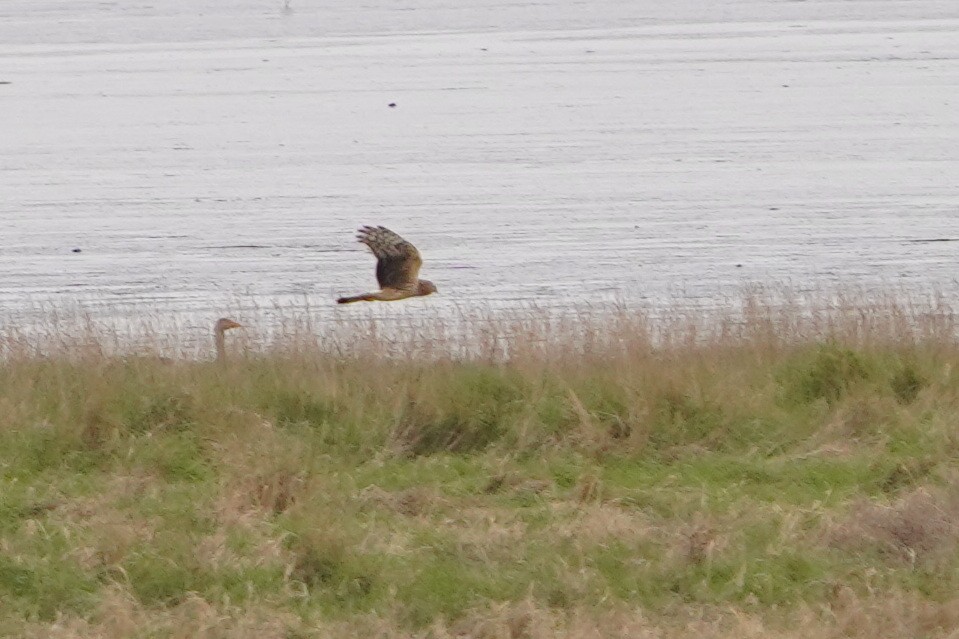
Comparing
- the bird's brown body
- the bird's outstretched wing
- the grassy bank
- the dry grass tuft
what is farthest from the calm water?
the dry grass tuft

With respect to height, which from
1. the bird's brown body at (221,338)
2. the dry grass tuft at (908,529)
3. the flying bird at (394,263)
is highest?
the flying bird at (394,263)

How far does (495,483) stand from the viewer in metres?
6.82

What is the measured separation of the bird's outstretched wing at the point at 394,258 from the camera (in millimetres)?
8852

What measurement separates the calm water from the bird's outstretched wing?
2715 mm

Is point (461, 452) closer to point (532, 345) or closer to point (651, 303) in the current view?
point (532, 345)

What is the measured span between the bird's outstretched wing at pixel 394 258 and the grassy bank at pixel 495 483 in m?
0.37

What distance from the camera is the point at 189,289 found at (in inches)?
511

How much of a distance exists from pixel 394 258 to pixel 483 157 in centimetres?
965

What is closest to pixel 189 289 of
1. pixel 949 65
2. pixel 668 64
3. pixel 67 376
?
pixel 67 376

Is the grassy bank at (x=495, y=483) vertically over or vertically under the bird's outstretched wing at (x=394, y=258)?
under

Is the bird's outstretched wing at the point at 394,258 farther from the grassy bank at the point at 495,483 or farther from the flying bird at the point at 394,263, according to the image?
the grassy bank at the point at 495,483

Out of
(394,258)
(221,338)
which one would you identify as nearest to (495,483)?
(394,258)

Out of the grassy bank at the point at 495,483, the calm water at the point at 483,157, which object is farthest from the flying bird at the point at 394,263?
the calm water at the point at 483,157

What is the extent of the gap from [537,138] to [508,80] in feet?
11.4
